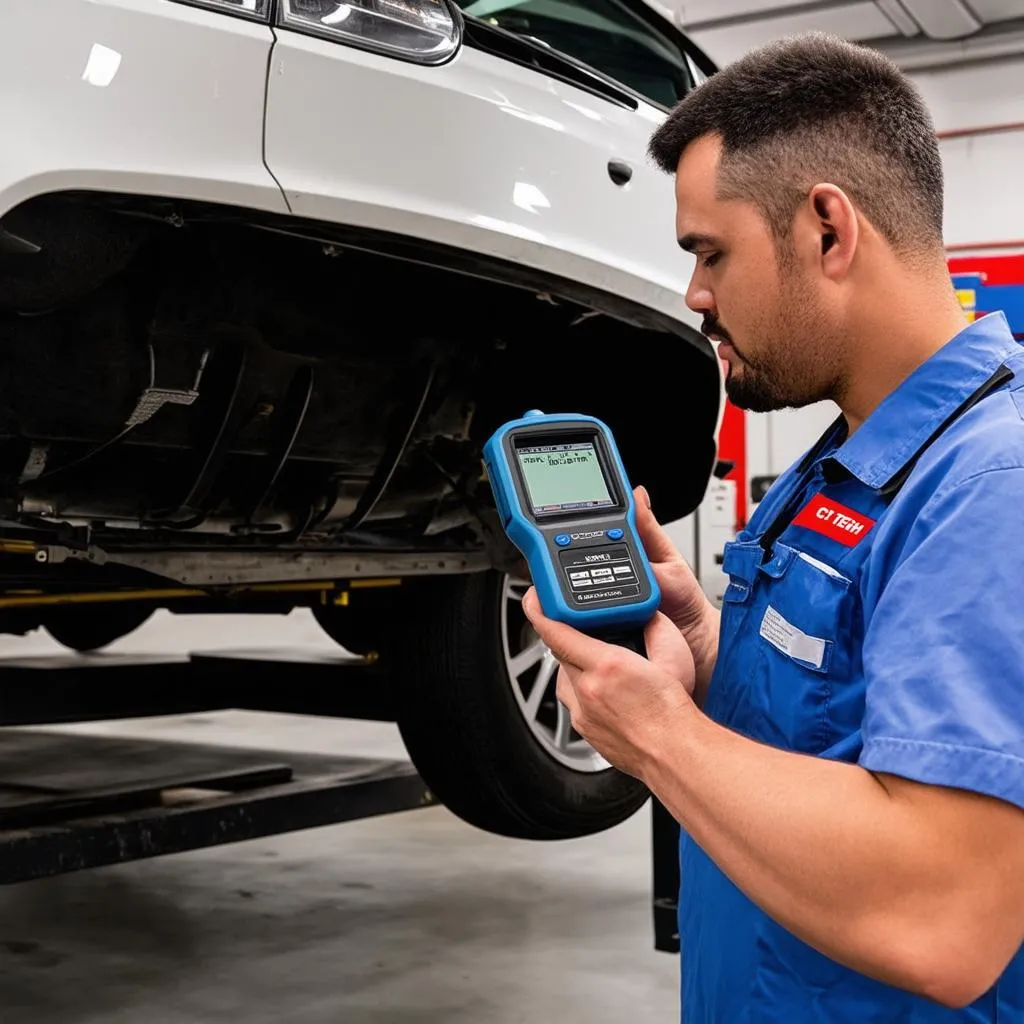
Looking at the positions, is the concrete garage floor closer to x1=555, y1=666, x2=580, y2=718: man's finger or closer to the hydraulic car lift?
the hydraulic car lift

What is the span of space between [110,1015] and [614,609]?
1.46 meters

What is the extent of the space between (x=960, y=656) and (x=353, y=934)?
1930 mm

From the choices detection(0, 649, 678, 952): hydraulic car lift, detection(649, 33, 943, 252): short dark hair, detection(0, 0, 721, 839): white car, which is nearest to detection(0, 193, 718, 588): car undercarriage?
detection(0, 0, 721, 839): white car

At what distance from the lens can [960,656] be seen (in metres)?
0.73

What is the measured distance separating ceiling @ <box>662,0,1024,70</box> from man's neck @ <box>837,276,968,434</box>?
25.6ft

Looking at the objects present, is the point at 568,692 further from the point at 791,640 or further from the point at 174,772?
the point at 174,772

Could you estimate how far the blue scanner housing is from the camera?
3.12 ft

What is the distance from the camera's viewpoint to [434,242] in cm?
160

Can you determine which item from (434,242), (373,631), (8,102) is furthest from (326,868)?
(8,102)

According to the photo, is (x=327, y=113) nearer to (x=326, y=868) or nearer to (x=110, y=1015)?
(x=110, y=1015)

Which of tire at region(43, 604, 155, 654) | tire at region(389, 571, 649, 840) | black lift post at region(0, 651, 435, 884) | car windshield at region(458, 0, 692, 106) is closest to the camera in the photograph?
black lift post at region(0, 651, 435, 884)

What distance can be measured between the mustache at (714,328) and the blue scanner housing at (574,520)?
0.14 metres

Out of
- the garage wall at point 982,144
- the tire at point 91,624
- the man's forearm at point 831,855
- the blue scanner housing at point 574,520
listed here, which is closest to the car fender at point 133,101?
the blue scanner housing at point 574,520

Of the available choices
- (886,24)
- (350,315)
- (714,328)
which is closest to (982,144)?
(886,24)
